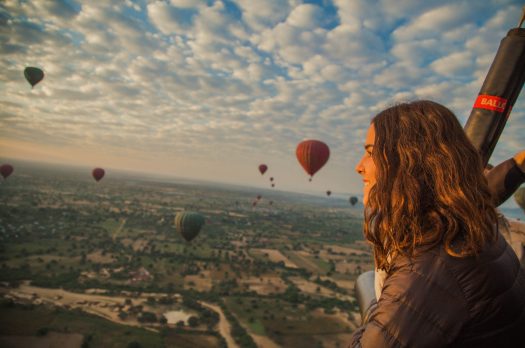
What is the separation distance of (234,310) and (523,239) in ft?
79.5

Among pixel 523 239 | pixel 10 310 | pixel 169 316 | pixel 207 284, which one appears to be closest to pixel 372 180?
pixel 523 239

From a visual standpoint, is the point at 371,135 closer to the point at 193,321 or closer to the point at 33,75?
the point at 193,321

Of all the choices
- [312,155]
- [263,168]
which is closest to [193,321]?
[312,155]

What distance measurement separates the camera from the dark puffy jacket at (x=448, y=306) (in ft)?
2.58

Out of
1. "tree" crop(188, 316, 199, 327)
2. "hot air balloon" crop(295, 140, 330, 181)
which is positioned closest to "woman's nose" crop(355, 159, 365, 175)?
"hot air balloon" crop(295, 140, 330, 181)

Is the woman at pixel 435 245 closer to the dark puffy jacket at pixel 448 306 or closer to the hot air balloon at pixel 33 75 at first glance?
the dark puffy jacket at pixel 448 306

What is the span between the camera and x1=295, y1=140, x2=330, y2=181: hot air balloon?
53.2ft

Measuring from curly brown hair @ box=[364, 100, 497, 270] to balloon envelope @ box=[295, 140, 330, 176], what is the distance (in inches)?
594

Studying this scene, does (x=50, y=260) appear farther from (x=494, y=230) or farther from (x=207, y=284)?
(x=494, y=230)

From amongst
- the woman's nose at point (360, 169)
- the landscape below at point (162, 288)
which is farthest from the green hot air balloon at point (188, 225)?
the woman's nose at point (360, 169)

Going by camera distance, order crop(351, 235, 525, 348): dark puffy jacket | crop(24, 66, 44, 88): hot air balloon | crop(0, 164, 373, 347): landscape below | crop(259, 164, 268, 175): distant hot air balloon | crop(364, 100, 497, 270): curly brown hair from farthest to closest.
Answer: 1. crop(259, 164, 268, 175): distant hot air balloon
2. crop(24, 66, 44, 88): hot air balloon
3. crop(0, 164, 373, 347): landscape below
4. crop(364, 100, 497, 270): curly brown hair
5. crop(351, 235, 525, 348): dark puffy jacket

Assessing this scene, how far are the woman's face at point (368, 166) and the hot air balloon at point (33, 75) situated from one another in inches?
1064

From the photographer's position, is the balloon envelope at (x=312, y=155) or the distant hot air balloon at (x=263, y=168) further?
the distant hot air balloon at (x=263, y=168)

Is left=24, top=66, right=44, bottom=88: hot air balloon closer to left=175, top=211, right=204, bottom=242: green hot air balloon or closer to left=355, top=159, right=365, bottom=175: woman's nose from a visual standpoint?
left=175, top=211, right=204, bottom=242: green hot air balloon
